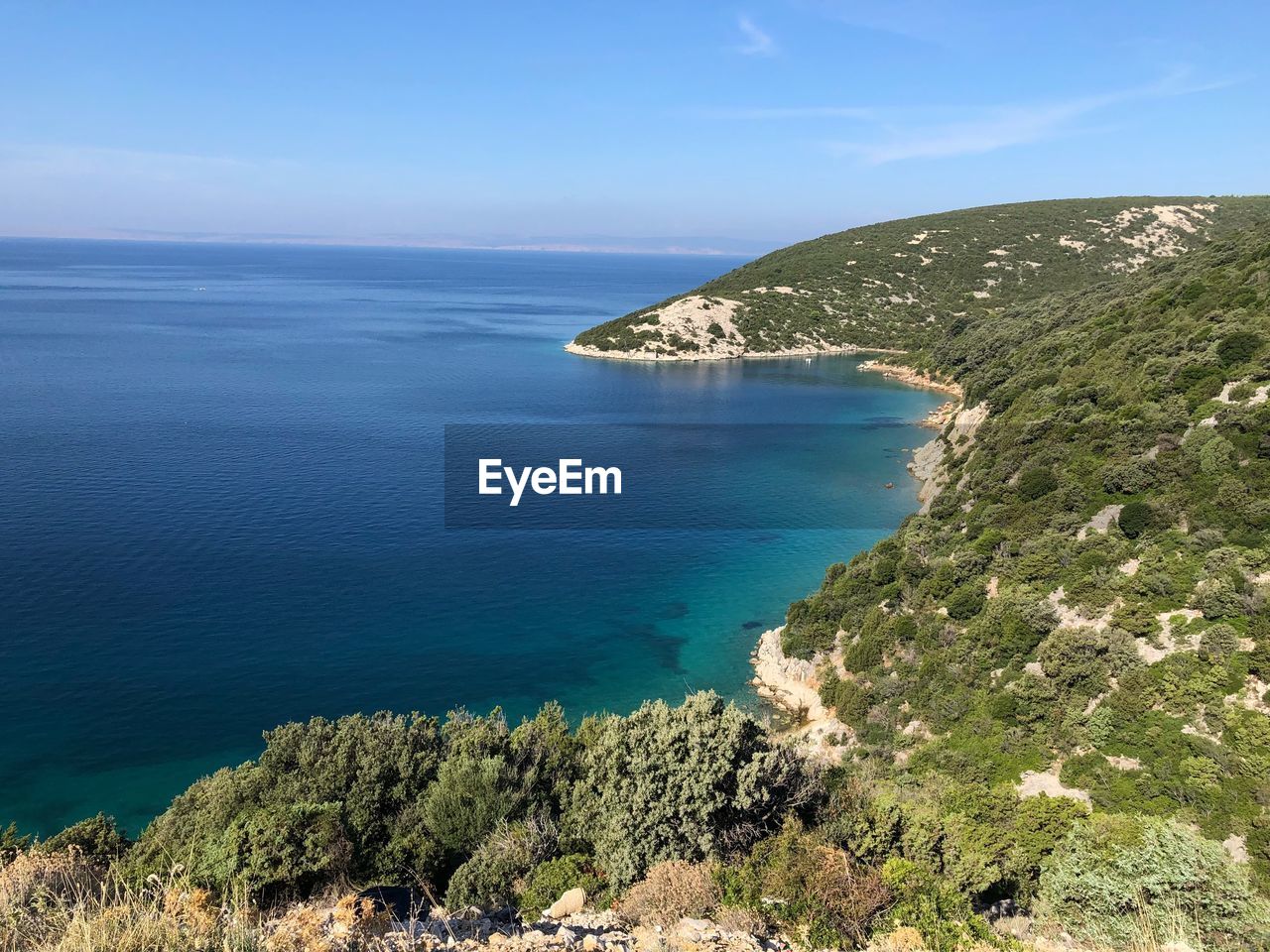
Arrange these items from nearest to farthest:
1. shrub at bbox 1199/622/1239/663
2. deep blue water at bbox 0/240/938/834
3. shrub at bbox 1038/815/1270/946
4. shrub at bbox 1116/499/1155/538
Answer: shrub at bbox 1038/815/1270/946, shrub at bbox 1199/622/1239/663, shrub at bbox 1116/499/1155/538, deep blue water at bbox 0/240/938/834

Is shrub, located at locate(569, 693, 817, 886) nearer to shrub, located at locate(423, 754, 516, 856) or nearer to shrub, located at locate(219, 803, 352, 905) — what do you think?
shrub, located at locate(423, 754, 516, 856)

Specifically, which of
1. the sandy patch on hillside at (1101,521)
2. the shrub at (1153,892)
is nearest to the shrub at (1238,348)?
the sandy patch on hillside at (1101,521)

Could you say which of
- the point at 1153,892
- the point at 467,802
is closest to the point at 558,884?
the point at 467,802

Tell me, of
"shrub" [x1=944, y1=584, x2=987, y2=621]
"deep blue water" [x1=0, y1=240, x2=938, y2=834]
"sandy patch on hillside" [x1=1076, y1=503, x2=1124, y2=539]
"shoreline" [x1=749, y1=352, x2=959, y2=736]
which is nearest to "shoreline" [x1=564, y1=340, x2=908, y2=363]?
"deep blue water" [x1=0, y1=240, x2=938, y2=834]

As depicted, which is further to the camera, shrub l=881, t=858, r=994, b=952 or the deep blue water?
the deep blue water

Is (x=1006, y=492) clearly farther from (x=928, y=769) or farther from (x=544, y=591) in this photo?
(x=544, y=591)

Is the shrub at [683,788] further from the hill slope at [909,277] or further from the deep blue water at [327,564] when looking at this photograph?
the hill slope at [909,277]

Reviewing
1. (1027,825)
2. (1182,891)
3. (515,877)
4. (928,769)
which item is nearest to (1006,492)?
(928,769)
